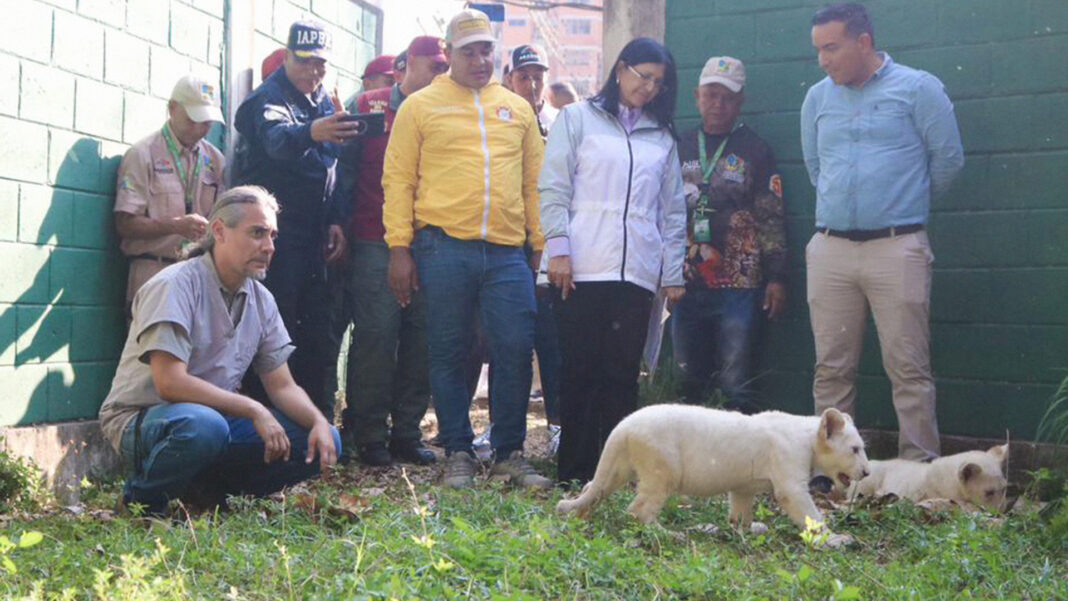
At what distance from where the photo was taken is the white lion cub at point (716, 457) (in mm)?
4980

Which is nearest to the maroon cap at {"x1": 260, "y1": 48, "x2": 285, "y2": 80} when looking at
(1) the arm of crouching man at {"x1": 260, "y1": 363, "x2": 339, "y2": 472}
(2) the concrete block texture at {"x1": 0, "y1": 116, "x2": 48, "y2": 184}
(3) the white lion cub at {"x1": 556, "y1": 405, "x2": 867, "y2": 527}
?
(2) the concrete block texture at {"x1": 0, "y1": 116, "x2": 48, "y2": 184}

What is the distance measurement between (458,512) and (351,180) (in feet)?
8.93

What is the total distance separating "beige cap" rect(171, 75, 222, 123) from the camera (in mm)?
6547

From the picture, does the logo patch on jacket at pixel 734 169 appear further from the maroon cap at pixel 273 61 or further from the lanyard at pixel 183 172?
the lanyard at pixel 183 172

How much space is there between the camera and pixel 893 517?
17.3 ft

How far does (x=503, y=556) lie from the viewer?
3.89 m

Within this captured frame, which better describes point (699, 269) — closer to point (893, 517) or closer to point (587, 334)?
point (587, 334)

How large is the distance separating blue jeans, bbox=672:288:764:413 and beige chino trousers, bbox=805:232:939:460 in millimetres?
606

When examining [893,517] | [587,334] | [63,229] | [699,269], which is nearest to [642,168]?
[587,334]

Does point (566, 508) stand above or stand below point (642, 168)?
below

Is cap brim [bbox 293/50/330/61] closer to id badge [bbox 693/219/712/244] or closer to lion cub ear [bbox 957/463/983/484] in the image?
id badge [bbox 693/219/712/244]

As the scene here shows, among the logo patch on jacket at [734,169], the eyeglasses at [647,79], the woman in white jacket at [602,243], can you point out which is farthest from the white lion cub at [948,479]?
the eyeglasses at [647,79]

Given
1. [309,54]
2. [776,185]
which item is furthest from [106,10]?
[776,185]

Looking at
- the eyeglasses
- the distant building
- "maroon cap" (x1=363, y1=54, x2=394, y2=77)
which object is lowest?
the eyeglasses
